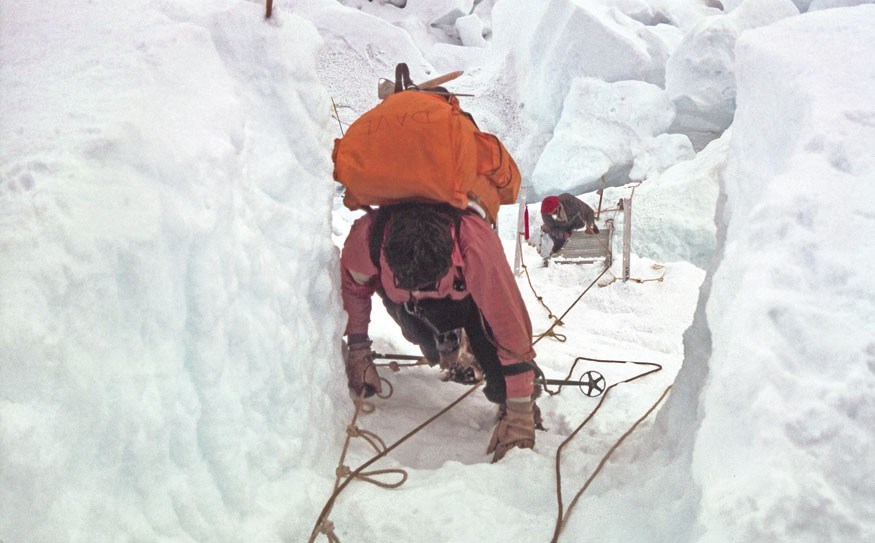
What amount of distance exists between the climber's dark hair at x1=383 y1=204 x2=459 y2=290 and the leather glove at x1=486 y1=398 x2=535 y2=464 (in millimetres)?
384

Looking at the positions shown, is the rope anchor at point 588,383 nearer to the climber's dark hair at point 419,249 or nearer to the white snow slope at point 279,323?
the white snow slope at point 279,323

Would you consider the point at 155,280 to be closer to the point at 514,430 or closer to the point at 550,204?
the point at 514,430

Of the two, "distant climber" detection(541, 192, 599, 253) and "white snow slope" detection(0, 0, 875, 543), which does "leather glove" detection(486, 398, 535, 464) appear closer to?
"white snow slope" detection(0, 0, 875, 543)

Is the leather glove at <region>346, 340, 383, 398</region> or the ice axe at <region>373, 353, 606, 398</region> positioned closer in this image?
the leather glove at <region>346, 340, 383, 398</region>

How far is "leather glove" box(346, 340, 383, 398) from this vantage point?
1.63 meters

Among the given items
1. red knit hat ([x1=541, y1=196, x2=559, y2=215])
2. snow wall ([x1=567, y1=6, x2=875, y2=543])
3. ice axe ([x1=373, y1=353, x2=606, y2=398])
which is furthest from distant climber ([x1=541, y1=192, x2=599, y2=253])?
snow wall ([x1=567, y1=6, x2=875, y2=543])

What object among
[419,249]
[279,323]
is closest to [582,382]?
[419,249]

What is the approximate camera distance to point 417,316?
1.60m

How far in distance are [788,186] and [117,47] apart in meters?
1.05

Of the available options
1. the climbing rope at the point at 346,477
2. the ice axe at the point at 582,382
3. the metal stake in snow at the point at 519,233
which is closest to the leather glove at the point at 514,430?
the climbing rope at the point at 346,477

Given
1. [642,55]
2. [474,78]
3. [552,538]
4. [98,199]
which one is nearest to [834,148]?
[552,538]

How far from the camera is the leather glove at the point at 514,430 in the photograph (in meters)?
1.41

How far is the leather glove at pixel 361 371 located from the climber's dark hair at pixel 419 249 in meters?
0.40

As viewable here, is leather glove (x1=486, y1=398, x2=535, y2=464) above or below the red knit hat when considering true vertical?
above
